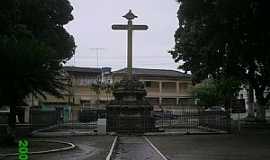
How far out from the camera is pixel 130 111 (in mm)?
43562

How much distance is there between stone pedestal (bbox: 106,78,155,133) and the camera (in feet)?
139

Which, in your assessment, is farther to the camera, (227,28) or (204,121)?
(204,121)

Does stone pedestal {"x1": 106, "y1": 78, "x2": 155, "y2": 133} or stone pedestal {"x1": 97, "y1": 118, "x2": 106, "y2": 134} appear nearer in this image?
stone pedestal {"x1": 97, "y1": 118, "x2": 106, "y2": 134}

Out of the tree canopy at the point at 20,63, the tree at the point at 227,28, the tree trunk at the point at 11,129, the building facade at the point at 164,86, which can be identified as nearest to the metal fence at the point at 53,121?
the tree trunk at the point at 11,129

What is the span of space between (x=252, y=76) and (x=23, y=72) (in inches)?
957

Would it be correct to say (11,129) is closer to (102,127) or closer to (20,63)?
(20,63)

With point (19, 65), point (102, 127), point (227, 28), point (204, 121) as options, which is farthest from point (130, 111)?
point (19, 65)

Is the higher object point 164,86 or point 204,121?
point 164,86

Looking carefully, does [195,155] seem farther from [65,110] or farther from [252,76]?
[65,110]

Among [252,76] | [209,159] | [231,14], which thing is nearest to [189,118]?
[252,76]

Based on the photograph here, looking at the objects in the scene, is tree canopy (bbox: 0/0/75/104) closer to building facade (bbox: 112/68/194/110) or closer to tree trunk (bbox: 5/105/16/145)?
tree trunk (bbox: 5/105/16/145)

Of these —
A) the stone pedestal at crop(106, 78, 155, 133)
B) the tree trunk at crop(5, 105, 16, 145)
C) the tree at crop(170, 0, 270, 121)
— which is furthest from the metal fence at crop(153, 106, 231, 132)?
the tree trunk at crop(5, 105, 16, 145)

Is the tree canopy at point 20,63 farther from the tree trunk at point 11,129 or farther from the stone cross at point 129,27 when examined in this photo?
the stone cross at point 129,27

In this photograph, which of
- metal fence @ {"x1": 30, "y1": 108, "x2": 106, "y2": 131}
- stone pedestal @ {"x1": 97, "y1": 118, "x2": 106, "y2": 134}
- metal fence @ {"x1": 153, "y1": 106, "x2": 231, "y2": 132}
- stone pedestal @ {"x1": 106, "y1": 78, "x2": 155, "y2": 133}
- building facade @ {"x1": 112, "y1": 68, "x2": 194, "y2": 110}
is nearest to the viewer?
stone pedestal @ {"x1": 97, "y1": 118, "x2": 106, "y2": 134}
